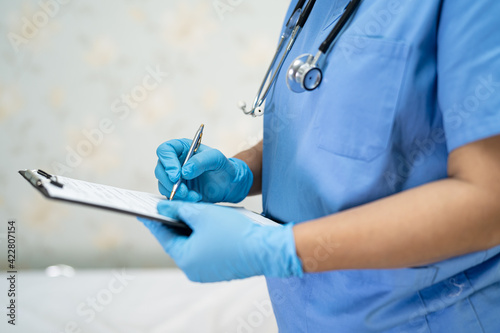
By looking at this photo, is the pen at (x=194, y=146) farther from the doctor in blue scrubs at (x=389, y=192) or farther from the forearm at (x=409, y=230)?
the forearm at (x=409, y=230)

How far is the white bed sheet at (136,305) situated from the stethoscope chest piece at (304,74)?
889mm

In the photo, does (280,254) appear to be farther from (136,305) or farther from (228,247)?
(136,305)

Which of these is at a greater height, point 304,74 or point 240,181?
point 304,74

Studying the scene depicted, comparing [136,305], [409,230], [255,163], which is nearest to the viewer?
[409,230]

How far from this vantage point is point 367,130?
0.64m

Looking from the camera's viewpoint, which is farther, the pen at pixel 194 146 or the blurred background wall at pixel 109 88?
the blurred background wall at pixel 109 88

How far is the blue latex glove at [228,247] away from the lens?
1.97 feet

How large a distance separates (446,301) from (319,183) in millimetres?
298

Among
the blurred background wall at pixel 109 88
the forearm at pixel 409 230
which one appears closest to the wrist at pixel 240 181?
the forearm at pixel 409 230

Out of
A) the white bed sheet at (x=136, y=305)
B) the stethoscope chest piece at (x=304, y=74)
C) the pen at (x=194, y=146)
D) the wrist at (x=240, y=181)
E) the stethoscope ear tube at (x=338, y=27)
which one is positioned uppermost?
the stethoscope ear tube at (x=338, y=27)

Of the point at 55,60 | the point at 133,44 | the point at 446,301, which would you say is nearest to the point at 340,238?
the point at 446,301

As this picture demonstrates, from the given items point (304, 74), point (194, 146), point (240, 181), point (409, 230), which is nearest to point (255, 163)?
point (240, 181)

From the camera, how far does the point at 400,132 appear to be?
24.7 inches

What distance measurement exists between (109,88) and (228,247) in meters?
1.22
